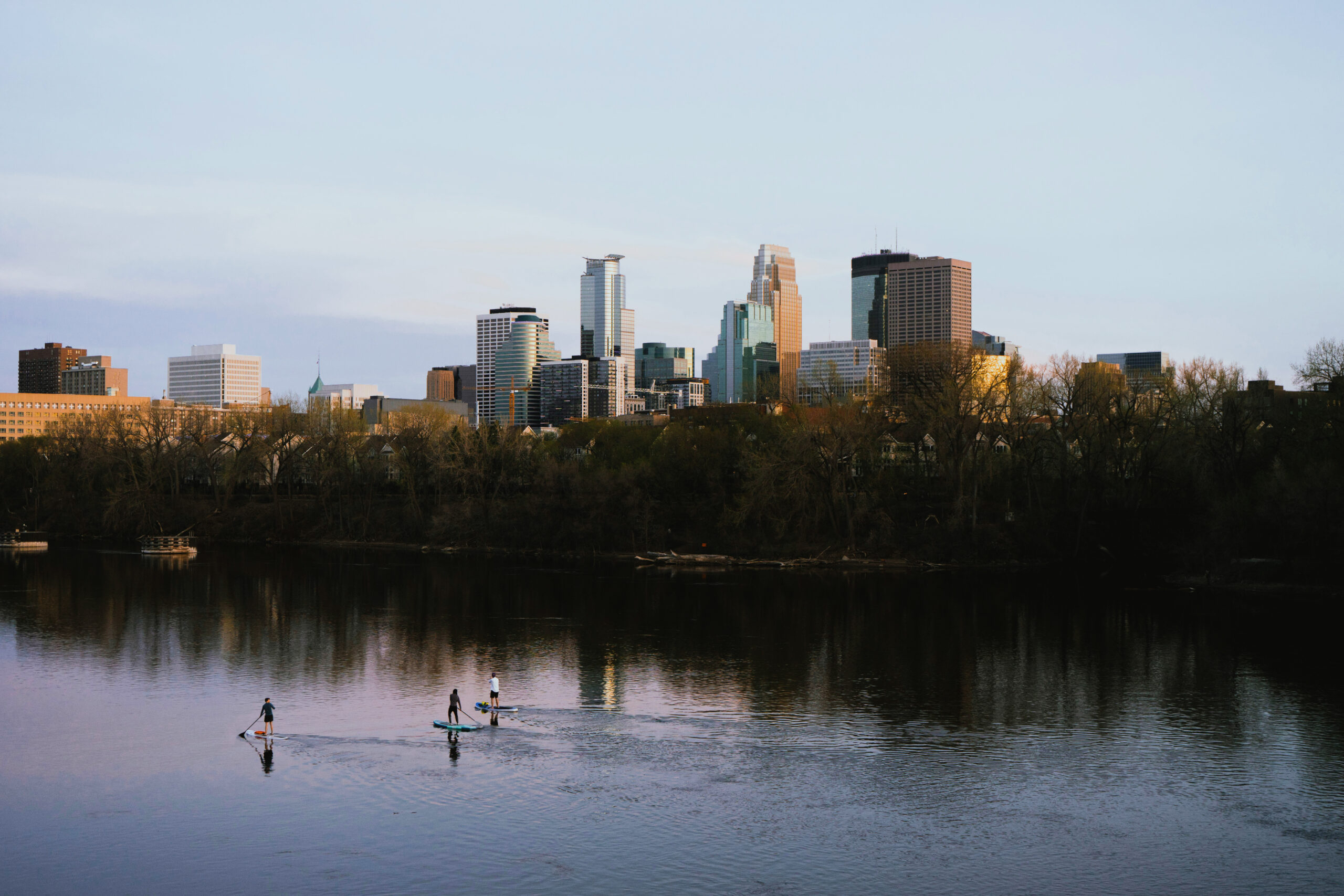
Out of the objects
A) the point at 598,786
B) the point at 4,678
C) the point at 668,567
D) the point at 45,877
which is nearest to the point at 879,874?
the point at 598,786

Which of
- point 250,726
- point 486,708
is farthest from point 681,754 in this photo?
point 250,726

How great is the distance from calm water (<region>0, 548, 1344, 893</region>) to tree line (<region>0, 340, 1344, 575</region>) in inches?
647

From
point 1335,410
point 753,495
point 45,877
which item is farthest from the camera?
point 753,495

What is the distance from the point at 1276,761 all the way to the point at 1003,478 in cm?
6052

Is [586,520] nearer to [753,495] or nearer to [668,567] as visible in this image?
[668,567]

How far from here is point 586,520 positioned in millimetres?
100188

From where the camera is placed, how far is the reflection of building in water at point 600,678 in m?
40.9

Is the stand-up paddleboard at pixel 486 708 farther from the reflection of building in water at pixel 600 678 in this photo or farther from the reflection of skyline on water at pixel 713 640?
the reflection of building in water at pixel 600 678

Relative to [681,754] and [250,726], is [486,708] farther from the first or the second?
[250,726]

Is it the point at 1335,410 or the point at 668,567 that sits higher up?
the point at 1335,410

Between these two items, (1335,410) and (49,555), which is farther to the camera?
(49,555)

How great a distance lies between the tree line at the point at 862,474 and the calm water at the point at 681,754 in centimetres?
1644

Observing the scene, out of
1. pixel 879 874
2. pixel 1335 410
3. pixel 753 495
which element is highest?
pixel 1335 410

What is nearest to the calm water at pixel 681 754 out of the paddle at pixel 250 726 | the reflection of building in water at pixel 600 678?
the reflection of building in water at pixel 600 678
